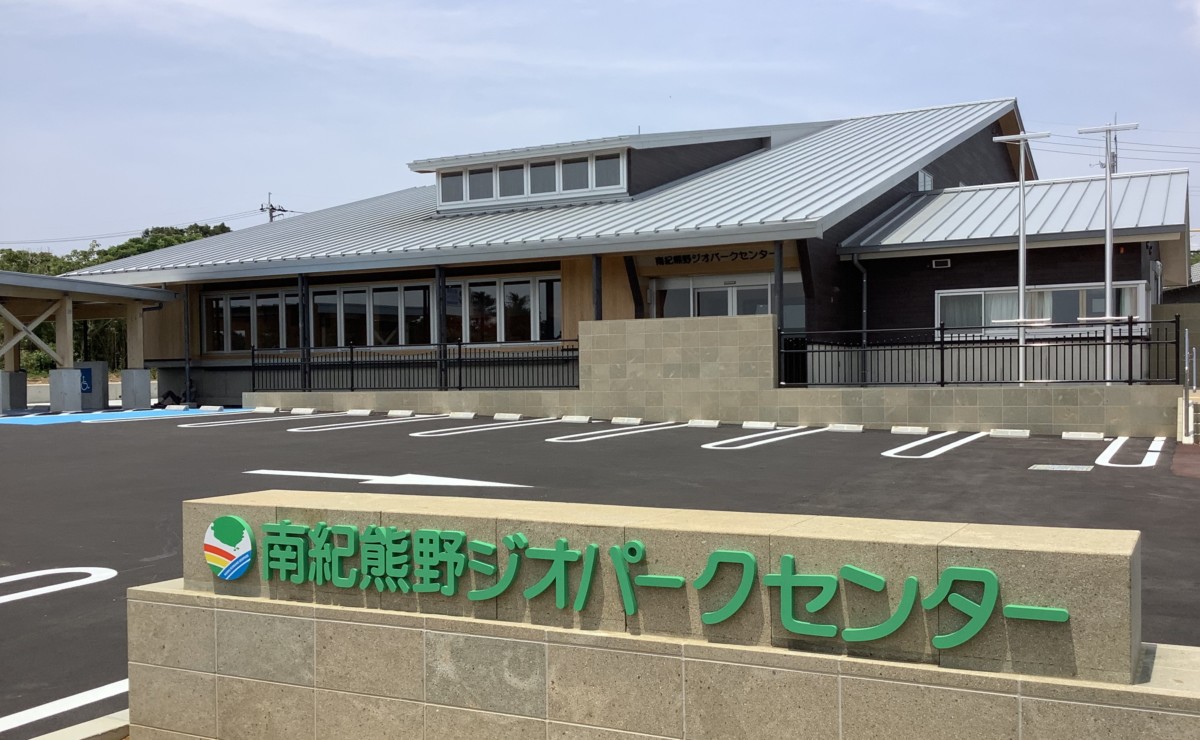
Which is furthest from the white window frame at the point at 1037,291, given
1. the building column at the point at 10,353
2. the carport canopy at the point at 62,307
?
the building column at the point at 10,353

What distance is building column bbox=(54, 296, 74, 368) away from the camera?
26031 millimetres

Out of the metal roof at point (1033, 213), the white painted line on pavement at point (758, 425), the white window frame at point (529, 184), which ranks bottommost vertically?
the white painted line on pavement at point (758, 425)

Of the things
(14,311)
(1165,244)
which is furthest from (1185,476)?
(14,311)

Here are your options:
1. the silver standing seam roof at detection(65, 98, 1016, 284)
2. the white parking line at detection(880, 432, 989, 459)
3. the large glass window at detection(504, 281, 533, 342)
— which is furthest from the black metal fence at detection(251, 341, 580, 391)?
the white parking line at detection(880, 432, 989, 459)

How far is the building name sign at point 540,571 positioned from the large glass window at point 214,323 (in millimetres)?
Answer: 26234

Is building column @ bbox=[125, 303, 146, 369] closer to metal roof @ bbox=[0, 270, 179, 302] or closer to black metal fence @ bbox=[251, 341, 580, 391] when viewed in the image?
metal roof @ bbox=[0, 270, 179, 302]

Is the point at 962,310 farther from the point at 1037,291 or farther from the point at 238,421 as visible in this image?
the point at 238,421

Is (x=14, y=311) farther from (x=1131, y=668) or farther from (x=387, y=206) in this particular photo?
(x=1131, y=668)

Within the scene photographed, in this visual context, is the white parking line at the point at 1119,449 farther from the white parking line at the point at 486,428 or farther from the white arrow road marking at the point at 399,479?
the white parking line at the point at 486,428

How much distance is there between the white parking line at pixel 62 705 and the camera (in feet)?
16.9

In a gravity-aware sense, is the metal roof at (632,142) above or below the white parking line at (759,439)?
above

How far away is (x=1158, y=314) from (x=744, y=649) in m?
24.0

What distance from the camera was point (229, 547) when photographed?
5273 millimetres

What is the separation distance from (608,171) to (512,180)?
3.02m
